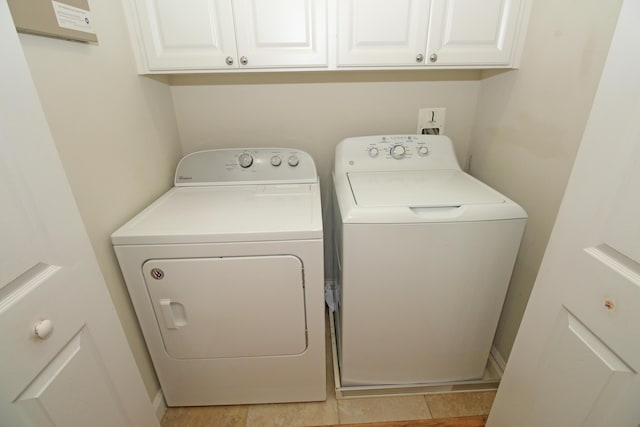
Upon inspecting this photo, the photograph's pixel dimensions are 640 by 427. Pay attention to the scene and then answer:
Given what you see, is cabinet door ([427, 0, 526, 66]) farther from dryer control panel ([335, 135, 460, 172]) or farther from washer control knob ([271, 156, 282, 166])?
washer control knob ([271, 156, 282, 166])

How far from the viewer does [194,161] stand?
1.54 meters

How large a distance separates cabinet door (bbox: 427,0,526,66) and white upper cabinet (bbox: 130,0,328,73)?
0.48 metres

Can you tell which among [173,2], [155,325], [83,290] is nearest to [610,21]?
→ [173,2]

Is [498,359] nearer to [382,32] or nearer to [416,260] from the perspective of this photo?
[416,260]

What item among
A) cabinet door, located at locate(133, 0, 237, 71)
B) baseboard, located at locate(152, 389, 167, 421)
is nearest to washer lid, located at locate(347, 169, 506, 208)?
cabinet door, located at locate(133, 0, 237, 71)

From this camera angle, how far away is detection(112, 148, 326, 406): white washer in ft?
3.43

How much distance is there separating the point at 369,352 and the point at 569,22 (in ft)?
5.01

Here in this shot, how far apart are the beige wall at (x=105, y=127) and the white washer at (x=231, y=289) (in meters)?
0.06

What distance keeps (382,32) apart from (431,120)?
2.17ft

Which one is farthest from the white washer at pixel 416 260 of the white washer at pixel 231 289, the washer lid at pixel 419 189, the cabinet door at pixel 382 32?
the cabinet door at pixel 382 32

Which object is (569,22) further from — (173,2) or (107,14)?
(107,14)

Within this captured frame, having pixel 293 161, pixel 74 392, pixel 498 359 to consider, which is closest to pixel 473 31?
pixel 293 161

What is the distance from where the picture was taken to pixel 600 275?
0.68 metres

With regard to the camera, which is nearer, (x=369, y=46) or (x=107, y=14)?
(x=107, y=14)
